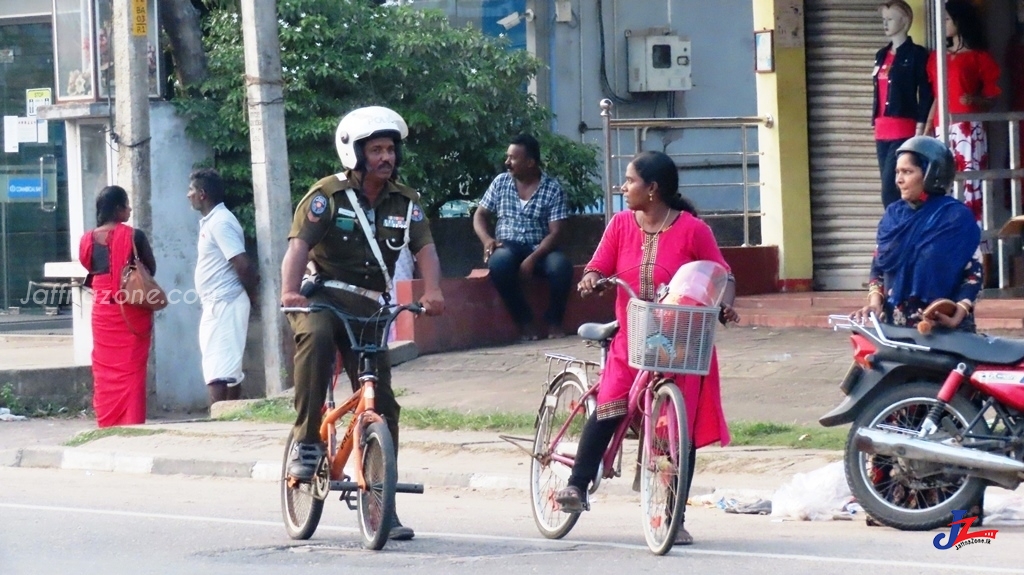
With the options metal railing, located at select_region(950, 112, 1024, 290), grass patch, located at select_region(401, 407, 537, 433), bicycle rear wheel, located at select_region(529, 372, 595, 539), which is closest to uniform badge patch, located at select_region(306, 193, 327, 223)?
bicycle rear wheel, located at select_region(529, 372, 595, 539)

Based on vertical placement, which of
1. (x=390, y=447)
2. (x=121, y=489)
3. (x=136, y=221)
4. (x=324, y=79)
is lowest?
(x=121, y=489)

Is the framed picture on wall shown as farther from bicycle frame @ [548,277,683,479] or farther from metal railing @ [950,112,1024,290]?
bicycle frame @ [548,277,683,479]

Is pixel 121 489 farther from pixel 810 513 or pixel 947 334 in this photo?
pixel 947 334

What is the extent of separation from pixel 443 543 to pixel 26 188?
1458cm

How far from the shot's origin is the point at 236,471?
9.98 m

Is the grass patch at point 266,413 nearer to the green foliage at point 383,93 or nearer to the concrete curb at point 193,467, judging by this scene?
the concrete curb at point 193,467

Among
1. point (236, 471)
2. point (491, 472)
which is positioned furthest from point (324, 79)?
point (491, 472)

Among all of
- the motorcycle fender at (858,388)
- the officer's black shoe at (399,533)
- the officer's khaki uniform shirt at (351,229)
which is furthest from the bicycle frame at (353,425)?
the motorcycle fender at (858,388)

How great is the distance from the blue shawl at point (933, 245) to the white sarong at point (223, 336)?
6435 millimetres

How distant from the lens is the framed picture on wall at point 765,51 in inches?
543

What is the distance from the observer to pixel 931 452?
22.3ft

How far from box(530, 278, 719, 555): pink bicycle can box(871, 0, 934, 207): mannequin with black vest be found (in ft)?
18.0

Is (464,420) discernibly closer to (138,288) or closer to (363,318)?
(138,288)

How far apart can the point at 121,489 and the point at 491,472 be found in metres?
2.28
